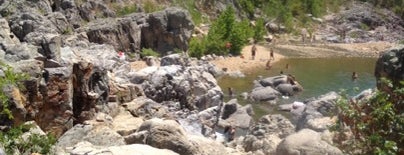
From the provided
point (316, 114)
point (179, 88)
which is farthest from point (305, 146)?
point (316, 114)

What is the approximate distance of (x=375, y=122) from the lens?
13180mm

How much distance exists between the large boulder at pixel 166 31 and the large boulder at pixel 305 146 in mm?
29589

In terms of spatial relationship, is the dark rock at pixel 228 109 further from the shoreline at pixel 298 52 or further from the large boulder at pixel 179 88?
the shoreline at pixel 298 52

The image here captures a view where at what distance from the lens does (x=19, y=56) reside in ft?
64.3

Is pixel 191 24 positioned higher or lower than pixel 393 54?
lower

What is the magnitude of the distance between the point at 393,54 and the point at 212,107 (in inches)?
461

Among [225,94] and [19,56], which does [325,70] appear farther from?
[19,56]

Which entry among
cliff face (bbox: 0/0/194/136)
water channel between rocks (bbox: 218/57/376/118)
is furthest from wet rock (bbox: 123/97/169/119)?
water channel between rocks (bbox: 218/57/376/118)

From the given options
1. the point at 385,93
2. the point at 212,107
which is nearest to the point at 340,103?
the point at 385,93

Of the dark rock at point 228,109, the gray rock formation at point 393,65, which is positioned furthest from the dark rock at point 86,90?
the dark rock at point 228,109

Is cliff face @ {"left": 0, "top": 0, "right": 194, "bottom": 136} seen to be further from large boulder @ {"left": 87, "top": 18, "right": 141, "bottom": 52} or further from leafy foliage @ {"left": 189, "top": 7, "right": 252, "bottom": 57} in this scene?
leafy foliage @ {"left": 189, "top": 7, "right": 252, "bottom": 57}

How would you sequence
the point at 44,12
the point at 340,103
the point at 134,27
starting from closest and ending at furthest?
the point at 340,103
the point at 44,12
the point at 134,27

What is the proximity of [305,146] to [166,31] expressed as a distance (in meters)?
31.1

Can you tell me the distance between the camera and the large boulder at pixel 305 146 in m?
19.1
